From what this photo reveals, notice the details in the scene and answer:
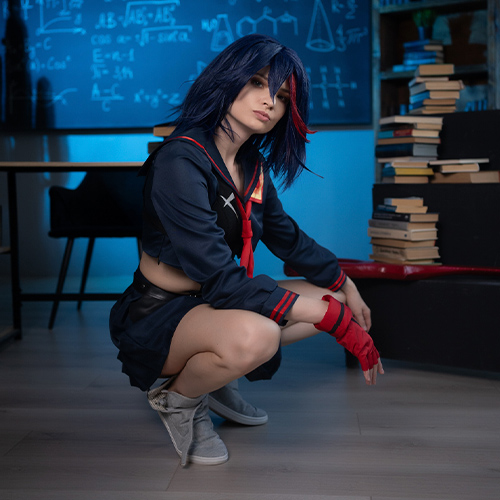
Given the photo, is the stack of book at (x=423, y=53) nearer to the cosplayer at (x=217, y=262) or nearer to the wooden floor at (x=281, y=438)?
the wooden floor at (x=281, y=438)

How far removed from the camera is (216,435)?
1.61 metres

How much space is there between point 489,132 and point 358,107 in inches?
83.0

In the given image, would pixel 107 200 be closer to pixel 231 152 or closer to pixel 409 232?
pixel 409 232

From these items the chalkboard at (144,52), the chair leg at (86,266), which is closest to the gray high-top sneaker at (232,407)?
the chair leg at (86,266)

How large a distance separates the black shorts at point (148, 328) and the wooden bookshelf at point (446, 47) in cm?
240

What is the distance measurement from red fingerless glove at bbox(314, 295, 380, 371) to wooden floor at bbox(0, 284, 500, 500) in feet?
0.95

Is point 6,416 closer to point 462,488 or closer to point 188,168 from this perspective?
point 188,168

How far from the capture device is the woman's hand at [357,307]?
1.88 m

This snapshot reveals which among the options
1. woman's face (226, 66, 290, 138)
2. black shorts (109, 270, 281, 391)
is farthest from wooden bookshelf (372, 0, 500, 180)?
black shorts (109, 270, 281, 391)

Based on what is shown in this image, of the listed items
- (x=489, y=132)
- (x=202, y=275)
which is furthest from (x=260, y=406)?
(x=489, y=132)

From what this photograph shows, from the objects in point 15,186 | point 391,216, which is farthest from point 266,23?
point 391,216

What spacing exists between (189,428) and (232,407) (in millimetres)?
256

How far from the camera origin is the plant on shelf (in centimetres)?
374

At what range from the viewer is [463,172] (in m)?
2.39
